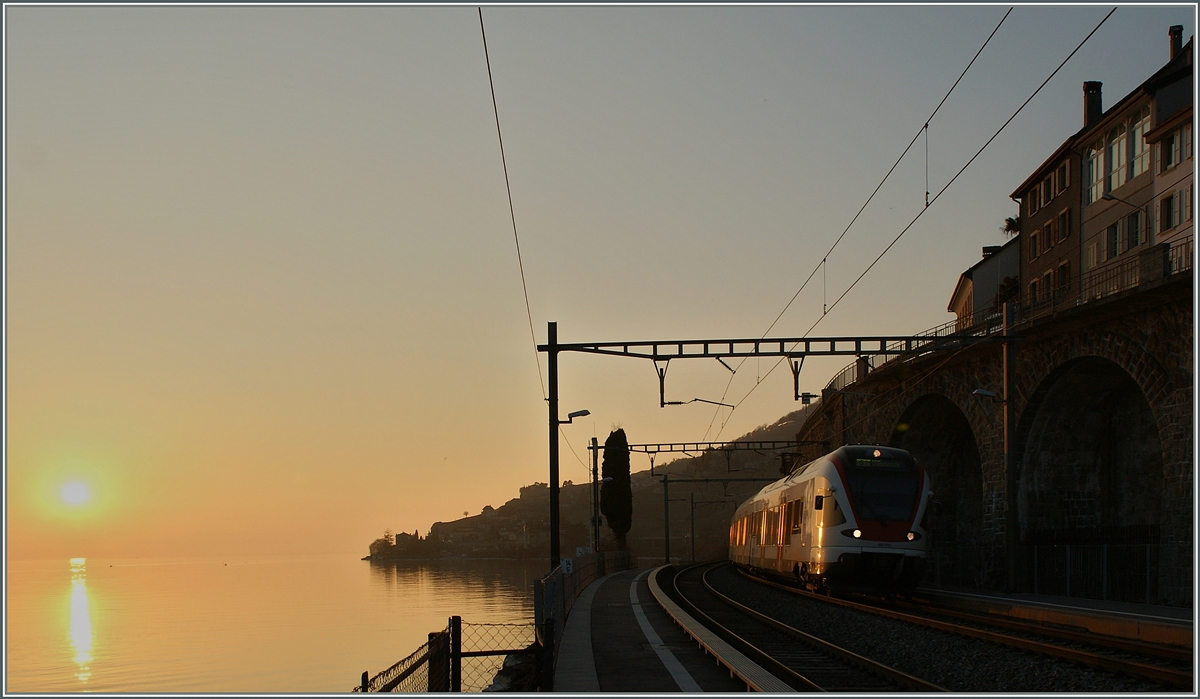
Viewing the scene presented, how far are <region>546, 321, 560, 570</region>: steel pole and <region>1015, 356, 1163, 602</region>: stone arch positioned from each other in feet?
43.3

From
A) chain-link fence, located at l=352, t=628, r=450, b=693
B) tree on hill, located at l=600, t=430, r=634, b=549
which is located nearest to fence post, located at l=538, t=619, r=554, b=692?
chain-link fence, located at l=352, t=628, r=450, b=693

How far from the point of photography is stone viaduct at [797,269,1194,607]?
27125mm

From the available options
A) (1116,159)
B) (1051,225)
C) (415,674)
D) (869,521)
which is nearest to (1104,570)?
(869,521)

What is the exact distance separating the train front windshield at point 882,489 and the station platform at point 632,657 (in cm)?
534

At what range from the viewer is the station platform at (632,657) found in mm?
13594

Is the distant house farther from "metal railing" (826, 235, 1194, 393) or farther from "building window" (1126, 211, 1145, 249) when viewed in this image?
"building window" (1126, 211, 1145, 249)

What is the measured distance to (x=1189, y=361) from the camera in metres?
26.4

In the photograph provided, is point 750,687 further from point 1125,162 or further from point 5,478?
point 1125,162

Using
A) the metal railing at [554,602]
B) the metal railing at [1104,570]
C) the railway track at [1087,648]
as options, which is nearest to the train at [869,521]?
the railway track at [1087,648]

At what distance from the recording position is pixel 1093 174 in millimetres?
46656

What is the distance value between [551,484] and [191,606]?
10834 centimetres

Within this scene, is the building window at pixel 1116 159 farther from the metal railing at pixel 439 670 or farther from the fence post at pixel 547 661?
the fence post at pixel 547 661

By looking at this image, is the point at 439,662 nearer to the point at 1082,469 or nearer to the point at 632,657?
the point at 632,657

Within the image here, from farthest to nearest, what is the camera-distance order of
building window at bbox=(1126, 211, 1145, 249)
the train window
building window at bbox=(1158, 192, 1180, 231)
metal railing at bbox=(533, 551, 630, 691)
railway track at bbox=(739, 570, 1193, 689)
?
building window at bbox=(1126, 211, 1145, 249), building window at bbox=(1158, 192, 1180, 231), the train window, metal railing at bbox=(533, 551, 630, 691), railway track at bbox=(739, 570, 1193, 689)
